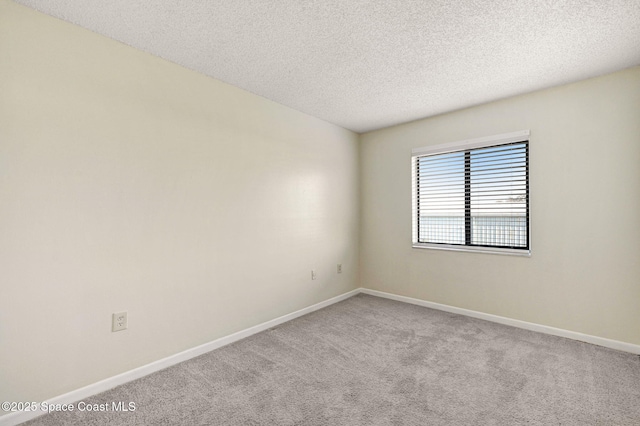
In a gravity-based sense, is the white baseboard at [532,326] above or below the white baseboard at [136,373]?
above

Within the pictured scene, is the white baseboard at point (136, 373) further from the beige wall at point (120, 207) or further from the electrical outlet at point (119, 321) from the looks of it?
the electrical outlet at point (119, 321)

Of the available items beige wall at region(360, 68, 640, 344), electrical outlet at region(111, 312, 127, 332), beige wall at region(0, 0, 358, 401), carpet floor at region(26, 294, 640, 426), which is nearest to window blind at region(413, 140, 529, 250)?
beige wall at region(360, 68, 640, 344)

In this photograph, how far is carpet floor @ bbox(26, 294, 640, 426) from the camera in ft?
5.51

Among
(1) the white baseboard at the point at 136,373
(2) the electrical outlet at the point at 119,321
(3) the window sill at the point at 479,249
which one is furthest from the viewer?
(3) the window sill at the point at 479,249

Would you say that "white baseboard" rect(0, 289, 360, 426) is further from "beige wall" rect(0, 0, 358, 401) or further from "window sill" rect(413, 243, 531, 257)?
"window sill" rect(413, 243, 531, 257)

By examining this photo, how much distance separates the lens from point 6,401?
1.63 meters

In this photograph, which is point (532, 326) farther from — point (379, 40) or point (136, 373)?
point (136, 373)

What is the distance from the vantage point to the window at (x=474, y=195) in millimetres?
3041

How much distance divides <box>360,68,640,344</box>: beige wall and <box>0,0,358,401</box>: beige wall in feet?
6.89

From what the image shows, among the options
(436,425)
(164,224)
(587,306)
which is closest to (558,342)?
(587,306)

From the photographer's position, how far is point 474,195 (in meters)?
3.36

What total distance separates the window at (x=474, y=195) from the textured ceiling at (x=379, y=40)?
652 mm

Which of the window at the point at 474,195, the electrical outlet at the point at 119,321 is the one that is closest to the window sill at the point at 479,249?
the window at the point at 474,195

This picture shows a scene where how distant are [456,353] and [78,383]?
274 cm
